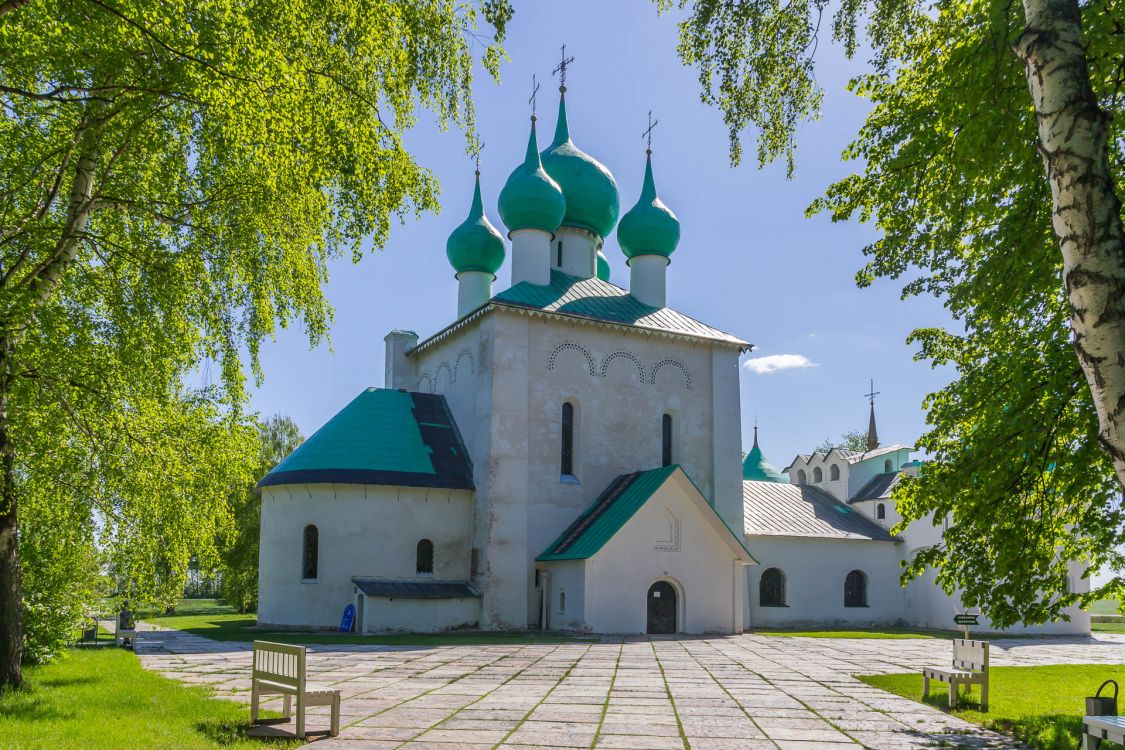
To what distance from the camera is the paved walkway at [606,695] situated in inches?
328

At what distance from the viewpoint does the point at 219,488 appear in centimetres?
1122

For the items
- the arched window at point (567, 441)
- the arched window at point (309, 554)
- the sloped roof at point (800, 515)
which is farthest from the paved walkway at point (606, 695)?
the sloped roof at point (800, 515)

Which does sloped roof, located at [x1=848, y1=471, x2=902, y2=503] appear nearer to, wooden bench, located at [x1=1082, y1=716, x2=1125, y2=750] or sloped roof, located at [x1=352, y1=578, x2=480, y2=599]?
sloped roof, located at [x1=352, y1=578, x2=480, y2=599]

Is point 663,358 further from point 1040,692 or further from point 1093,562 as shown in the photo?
point 1093,562

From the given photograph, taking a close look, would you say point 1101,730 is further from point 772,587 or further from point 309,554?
point 772,587

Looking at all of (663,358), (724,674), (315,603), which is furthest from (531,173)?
(724,674)

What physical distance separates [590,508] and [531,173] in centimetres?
1067

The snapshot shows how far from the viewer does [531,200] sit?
28781 mm

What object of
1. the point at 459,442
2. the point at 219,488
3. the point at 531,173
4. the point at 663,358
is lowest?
the point at 219,488

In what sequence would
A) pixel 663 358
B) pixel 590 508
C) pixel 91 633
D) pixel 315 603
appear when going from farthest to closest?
pixel 663 358, pixel 590 508, pixel 315 603, pixel 91 633

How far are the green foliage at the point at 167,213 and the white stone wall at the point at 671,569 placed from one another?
13602mm

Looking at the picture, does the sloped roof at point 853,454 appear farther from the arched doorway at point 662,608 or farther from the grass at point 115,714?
the grass at point 115,714

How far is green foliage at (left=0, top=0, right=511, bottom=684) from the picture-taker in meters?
7.81

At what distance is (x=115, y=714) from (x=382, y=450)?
55.0 feet
